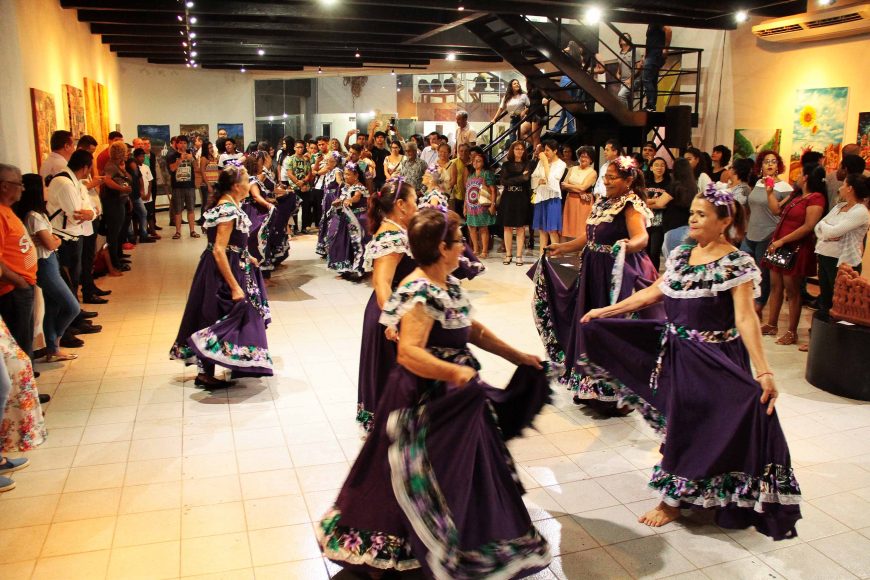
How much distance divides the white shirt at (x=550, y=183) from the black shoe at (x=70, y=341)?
19.6 feet

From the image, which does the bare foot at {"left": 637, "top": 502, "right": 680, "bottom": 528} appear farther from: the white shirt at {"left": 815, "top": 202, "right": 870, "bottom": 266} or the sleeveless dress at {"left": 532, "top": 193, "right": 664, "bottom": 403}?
the white shirt at {"left": 815, "top": 202, "right": 870, "bottom": 266}

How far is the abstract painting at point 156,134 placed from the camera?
18656 mm

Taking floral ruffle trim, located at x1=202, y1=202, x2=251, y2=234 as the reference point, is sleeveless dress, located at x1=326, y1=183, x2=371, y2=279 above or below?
below

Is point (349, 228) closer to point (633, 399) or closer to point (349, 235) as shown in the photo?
point (349, 235)

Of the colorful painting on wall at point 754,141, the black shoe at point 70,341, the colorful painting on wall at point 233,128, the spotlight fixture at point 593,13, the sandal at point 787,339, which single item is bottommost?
the black shoe at point 70,341

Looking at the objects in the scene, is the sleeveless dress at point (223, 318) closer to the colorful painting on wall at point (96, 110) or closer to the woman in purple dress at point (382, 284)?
the woman in purple dress at point (382, 284)

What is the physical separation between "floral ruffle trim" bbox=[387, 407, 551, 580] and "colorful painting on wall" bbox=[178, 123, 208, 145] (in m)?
18.2

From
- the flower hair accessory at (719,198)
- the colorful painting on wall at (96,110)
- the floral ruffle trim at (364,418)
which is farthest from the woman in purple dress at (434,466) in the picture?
the colorful painting on wall at (96,110)

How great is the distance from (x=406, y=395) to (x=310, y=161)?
11.0 metres

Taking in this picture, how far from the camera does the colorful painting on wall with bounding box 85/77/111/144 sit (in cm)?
1131

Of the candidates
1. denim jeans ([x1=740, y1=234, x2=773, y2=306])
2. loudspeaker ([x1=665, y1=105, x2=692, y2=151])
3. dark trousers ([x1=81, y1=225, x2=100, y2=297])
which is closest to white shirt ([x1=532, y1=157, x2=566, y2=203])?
loudspeaker ([x1=665, y1=105, x2=692, y2=151])

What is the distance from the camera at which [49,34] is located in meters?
8.52

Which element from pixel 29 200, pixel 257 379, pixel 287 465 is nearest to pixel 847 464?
pixel 287 465

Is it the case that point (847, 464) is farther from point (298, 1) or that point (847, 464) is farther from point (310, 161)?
point (310, 161)
